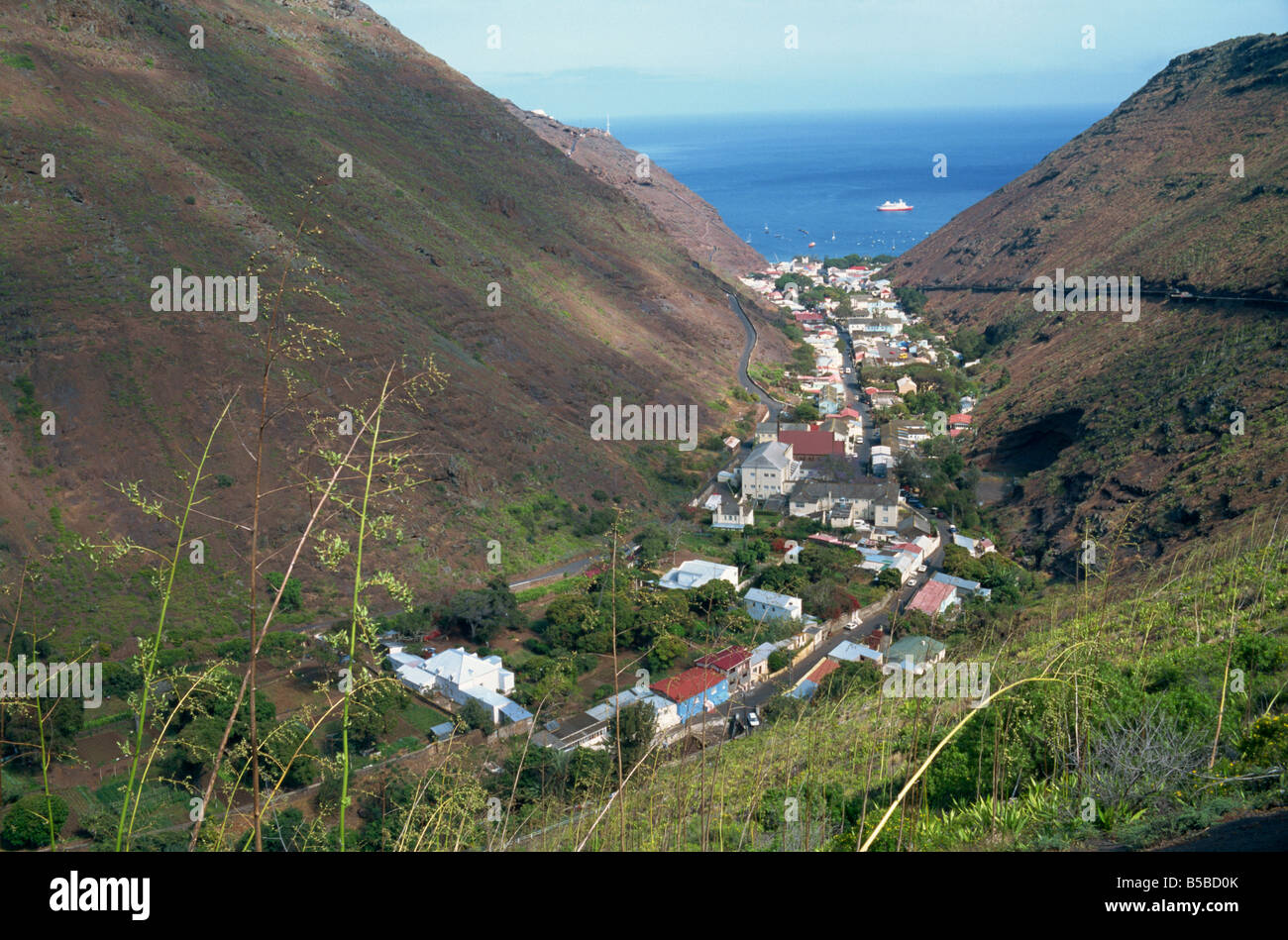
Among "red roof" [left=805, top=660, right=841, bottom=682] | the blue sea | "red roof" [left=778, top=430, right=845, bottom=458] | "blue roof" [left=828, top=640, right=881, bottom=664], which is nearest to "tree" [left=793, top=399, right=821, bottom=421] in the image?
"red roof" [left=778, top=430, right=845, bottom=458]

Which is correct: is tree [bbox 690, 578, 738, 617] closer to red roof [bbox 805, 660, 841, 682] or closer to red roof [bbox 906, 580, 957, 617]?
red roof [bbox 805, 660, 841, 682]

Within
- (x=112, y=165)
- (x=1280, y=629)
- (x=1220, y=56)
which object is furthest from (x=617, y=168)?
(x=1280, y=629)

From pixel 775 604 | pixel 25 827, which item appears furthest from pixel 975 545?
pixel 25 827

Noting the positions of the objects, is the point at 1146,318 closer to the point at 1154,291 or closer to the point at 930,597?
A: the point at 1154,291

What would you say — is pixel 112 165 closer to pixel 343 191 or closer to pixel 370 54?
pixel 343 191

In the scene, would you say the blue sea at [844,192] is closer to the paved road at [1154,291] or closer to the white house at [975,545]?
the paved road at [1154,291]

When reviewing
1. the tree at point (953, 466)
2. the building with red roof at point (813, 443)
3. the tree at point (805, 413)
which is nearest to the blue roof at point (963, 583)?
the tree at point (953, 466)
